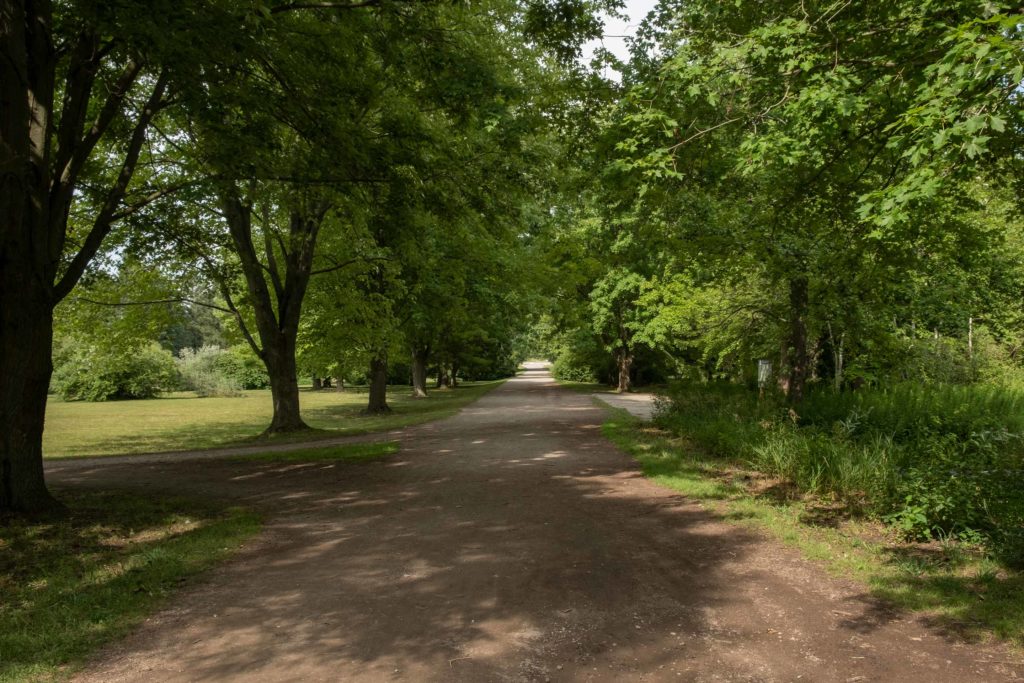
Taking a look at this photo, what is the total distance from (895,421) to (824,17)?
7.42m

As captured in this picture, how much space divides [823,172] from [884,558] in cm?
545

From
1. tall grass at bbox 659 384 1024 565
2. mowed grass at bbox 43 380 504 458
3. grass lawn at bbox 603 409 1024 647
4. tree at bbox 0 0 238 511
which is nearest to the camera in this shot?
grass lawn at bbox 603 409 1024 647

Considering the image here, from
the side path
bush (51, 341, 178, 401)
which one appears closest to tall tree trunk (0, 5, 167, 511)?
the side path

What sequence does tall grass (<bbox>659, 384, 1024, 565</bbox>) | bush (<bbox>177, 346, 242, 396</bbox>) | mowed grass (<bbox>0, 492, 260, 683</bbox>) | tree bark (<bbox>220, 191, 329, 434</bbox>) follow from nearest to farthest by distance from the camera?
1. mowed grass (<bbox>0, 492, 260, 683</bbox>)
2. tall grass (<bbox>659, 384, 1024, 565</bbox>)
3. tree bark (<bbox>220, 191, 329, 434</bbox>)
4. bush (<bbox>177, 346, 242, 396</bbox>)

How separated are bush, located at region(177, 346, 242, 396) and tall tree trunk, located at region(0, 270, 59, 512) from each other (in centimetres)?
4052

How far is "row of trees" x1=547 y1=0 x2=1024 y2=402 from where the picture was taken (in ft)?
17.1

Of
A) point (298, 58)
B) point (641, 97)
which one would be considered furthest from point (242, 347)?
point (641, 97)

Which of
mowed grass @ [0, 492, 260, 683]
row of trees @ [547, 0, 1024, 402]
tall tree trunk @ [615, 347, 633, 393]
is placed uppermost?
row of trees @ [547, 0, 1024, 402]

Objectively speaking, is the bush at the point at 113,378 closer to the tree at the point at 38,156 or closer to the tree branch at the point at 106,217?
the tree branch at the point at 106,217

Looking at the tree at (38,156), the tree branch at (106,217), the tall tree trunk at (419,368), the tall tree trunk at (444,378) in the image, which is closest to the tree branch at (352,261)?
the tree branch at (106,217)

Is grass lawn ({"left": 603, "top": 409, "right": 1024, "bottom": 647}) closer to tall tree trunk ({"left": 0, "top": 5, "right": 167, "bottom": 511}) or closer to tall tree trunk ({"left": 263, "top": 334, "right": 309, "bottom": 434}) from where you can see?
tall tree trunk ({"left": 0, "top": 5, "right": 167, "bottom": 511})

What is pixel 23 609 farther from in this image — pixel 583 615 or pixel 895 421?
pixel 895 421

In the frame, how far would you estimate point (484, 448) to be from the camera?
13.1 meters

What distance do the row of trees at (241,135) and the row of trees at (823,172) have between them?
7.11 ft
